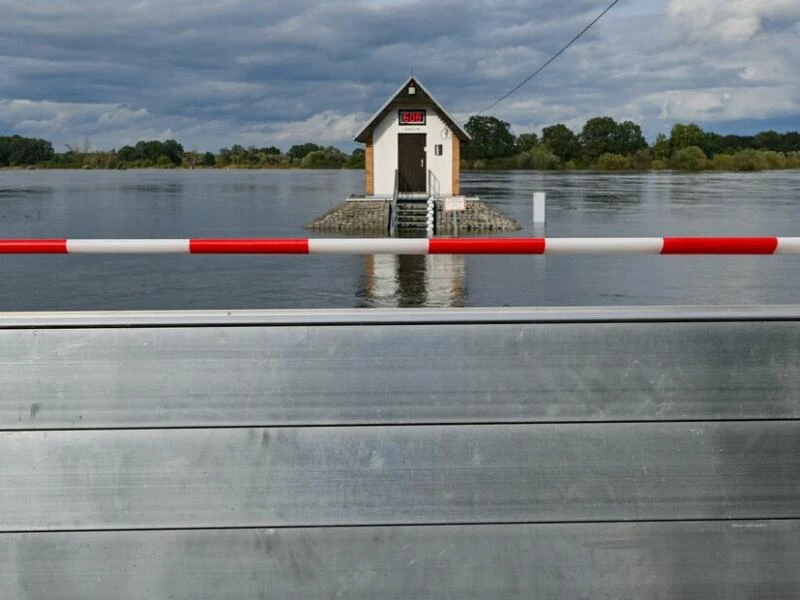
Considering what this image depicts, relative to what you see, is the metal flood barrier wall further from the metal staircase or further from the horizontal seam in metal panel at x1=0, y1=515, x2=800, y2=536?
the metal staircase

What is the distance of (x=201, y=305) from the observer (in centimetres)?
2342

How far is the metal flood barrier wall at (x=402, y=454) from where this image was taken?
2.74 m

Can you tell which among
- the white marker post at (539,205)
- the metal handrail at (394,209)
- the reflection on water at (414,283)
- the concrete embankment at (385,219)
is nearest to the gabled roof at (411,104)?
the metal handrail at (394,209)

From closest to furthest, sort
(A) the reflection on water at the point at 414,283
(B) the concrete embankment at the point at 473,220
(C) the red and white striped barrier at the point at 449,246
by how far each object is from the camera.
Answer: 1. (C) the red and white striped barrier at the point at 449,246
2. (A) the reflection on water at the point at 414,283
3. (B) the concrete embankment at the point at 473,220

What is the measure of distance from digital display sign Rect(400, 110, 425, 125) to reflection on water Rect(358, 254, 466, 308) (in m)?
11.2

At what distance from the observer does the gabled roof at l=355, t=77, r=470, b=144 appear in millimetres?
44281

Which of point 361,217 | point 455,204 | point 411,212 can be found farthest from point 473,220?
point 361,217

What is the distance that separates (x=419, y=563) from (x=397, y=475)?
26cm

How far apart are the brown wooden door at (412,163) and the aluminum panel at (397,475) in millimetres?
43026

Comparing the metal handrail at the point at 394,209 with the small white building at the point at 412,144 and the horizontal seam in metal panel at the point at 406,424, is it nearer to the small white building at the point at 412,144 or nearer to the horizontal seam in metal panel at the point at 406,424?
the small white building at the point at 412,144

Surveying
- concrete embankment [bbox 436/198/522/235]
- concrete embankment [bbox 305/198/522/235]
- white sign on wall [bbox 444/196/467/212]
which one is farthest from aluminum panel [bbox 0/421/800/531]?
concrete embankment [bbox 436/198/522/235]

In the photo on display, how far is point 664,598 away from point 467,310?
3.34 ft

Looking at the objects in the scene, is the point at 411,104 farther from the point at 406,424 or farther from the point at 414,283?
the point at 406,424

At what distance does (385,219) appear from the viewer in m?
44.5
